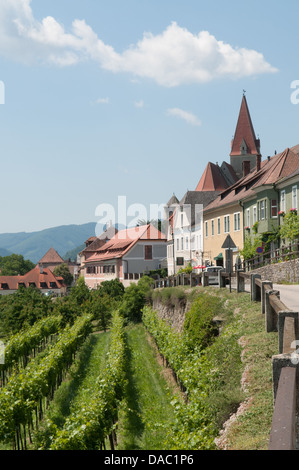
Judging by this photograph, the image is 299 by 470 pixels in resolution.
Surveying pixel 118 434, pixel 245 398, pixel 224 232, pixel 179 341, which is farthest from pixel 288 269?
pixel 224 232

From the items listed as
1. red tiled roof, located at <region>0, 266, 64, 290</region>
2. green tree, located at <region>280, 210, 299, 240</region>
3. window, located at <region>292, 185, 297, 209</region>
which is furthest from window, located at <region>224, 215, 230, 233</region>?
red tiled roof, located at <region>0, 266, 64, 290</region>

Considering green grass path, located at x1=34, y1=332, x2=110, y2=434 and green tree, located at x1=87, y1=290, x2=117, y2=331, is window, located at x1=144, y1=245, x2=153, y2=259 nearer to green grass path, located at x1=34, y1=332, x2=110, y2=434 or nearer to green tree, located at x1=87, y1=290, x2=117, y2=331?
Answer: green tree, located at x1=87, y1=290, x2=117, y2=331

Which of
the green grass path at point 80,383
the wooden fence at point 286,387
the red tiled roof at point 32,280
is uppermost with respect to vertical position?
the wooden fence at point 286,387

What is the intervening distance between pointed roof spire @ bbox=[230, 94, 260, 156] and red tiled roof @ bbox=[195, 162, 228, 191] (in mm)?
13037

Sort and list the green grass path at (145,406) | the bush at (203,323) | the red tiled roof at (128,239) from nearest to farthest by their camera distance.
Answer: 1. the green grass path at (145,406)
2. the bush at (203,323)
3. the red tiled roof at (128,239)

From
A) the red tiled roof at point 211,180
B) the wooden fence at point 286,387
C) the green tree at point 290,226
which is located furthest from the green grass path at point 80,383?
the red tiled roof at point 211,180

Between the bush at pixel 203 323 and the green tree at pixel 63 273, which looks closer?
the bush at pixel 203 323

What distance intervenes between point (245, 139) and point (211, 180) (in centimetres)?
1671

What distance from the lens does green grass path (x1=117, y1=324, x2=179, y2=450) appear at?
1534cm

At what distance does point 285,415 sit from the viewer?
12.7ft

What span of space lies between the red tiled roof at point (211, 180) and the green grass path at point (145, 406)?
38.0 m

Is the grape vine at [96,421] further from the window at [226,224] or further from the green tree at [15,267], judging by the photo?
the green tree at [15,267]

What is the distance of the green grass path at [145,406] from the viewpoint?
15.3 m

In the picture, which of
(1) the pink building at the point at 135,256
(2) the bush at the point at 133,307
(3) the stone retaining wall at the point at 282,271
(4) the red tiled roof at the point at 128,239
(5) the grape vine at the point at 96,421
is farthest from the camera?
(4) the red tiled roof at the point at 128,239
